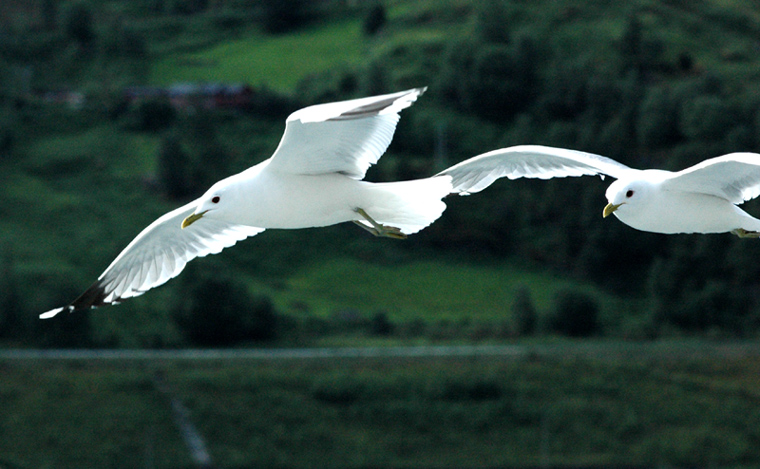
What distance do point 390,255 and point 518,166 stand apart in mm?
65605

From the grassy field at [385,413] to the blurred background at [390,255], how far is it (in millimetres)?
120

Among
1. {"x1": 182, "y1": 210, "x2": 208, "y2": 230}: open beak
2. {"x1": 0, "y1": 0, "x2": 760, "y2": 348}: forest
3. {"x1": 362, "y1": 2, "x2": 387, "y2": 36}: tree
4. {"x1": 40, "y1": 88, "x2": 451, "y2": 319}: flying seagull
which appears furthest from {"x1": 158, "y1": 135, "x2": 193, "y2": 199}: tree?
{"x1": 182, "y1": 210, "x2": 208, "y2": 230}: open beak

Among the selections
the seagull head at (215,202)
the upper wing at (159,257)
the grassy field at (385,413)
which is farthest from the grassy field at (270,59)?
the seagull head at (215,202)

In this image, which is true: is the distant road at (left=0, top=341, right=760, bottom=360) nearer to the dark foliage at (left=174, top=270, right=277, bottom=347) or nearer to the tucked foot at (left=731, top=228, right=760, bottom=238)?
the dark foliage at (left=174, top=270, right=277, bottom=347)

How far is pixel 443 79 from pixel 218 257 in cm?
2513

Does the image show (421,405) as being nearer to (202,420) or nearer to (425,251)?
(202,420)

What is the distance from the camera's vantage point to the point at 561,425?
5116 centimetres

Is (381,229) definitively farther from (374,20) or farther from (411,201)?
(374,20)

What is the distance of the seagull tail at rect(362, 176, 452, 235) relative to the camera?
13047mm

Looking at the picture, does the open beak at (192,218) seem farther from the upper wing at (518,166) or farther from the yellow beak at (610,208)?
the yellow beak at (610,208)

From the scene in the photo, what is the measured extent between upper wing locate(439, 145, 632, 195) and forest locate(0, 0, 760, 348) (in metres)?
48.8

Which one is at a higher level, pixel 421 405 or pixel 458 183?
pixel 458 183

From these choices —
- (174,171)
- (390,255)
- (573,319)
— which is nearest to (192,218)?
(573,319)

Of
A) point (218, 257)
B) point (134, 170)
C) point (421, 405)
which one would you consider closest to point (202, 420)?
point (421, 405)
